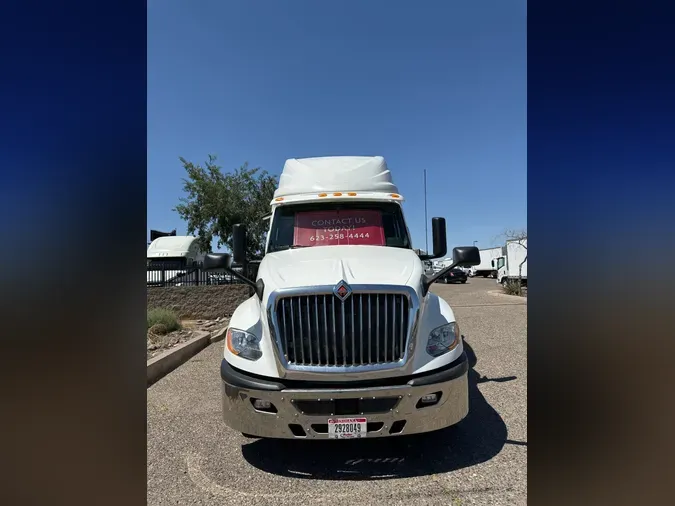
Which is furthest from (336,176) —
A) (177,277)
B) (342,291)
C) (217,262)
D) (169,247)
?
(169,247)

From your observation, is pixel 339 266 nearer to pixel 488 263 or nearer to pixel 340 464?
pixel 340 464

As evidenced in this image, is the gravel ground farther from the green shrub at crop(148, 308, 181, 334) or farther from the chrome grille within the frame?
the green shrub at crop(148, 308, 181, 334)

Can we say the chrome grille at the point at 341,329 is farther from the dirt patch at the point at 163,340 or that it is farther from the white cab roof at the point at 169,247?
the white cab roof at the point at 169,247

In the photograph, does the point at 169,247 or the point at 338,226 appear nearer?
the point at 338,226

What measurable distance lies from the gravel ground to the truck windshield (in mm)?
2206

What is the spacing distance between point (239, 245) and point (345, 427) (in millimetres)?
2428

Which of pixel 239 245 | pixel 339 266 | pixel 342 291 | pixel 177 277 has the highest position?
pixel 239 245

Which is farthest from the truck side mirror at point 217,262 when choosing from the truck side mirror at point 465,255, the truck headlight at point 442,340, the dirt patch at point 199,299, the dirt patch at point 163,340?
the dirt patch at point 199,299

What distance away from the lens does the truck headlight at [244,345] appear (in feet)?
10.3

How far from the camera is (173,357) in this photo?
6.26m
